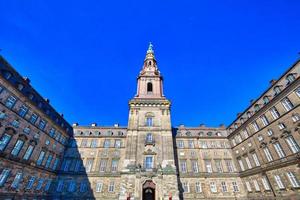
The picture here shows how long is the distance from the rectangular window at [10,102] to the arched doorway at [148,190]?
2352 centimetres

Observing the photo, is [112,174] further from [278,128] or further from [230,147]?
[278,128]

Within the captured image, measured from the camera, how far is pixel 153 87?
127 ft

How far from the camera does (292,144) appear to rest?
2103 centimetres

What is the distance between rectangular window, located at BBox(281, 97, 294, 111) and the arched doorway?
78.1 ft

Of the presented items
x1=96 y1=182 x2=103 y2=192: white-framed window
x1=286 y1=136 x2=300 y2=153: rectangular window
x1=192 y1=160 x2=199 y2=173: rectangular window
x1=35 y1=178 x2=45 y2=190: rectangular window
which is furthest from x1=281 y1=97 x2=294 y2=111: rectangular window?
x1=35 y1=178 x2=45 y2=190: rectangular window

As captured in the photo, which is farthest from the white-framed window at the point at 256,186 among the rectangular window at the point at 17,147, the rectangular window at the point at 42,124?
the rectangular window at the point at 42,124

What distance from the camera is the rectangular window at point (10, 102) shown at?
2090 cm

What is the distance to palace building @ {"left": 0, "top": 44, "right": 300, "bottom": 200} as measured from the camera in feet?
70.4

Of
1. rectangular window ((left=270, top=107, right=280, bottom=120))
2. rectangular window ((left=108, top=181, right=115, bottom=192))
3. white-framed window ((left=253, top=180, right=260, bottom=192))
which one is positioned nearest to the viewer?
rectangular window ((left=270, top=107, right=280, bottom=120))

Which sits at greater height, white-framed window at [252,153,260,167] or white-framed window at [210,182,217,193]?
white-framed window at [252,153,260,167]

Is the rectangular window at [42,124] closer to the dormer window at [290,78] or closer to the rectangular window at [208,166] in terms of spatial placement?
the rectangular window at [208,166]

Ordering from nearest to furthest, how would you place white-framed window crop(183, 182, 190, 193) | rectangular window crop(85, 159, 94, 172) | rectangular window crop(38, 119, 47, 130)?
1. rectangular window crop(38, 119, 47, 130)
2. white-framed window crop(183, 182, 190, 193)
3. rectangular window crop(85, 159, 94, 172)

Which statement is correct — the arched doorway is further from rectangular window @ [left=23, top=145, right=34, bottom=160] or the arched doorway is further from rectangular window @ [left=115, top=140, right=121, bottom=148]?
rectangular window @ [left=23, top=145, right=34, bottom=160]

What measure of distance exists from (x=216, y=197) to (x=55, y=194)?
30.6 metres
